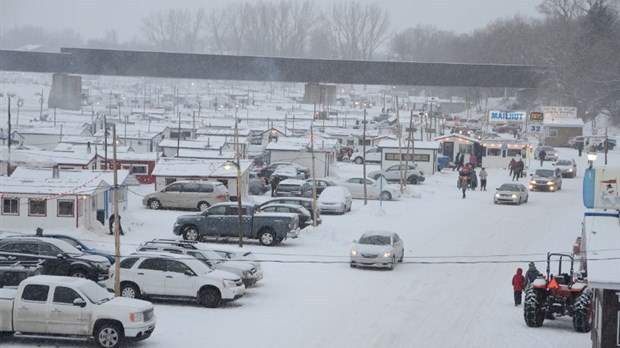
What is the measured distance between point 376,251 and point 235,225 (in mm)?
4831

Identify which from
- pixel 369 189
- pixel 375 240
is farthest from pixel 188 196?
pixel 375 240

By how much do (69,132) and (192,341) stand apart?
46833 millimetres

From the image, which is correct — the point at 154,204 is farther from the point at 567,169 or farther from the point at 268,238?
the point at 567,169

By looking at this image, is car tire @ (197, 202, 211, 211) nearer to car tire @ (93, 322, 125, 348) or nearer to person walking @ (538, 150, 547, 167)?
car tire @ (93, 322, 125, 348)

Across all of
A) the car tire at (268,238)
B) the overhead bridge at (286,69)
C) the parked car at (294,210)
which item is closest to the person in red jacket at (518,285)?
the car tire at (268,238)

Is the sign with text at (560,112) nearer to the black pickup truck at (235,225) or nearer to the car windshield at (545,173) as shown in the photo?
the car windshield at (545,173)

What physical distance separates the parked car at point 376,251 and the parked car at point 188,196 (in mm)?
10443

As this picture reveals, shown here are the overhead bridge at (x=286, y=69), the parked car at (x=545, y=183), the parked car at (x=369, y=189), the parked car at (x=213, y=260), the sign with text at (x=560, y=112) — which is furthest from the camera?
the overhead bridge at (x=286, y=69)

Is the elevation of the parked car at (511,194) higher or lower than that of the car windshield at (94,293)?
higher

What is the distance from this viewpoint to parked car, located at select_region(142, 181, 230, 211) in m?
35.1

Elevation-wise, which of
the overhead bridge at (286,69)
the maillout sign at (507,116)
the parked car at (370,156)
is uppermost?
the overhead bridge at (286,69)

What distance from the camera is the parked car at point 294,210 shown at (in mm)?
30281

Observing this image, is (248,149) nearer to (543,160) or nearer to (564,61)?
(543,160)

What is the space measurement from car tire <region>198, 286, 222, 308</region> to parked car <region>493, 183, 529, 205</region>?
21.0 m
